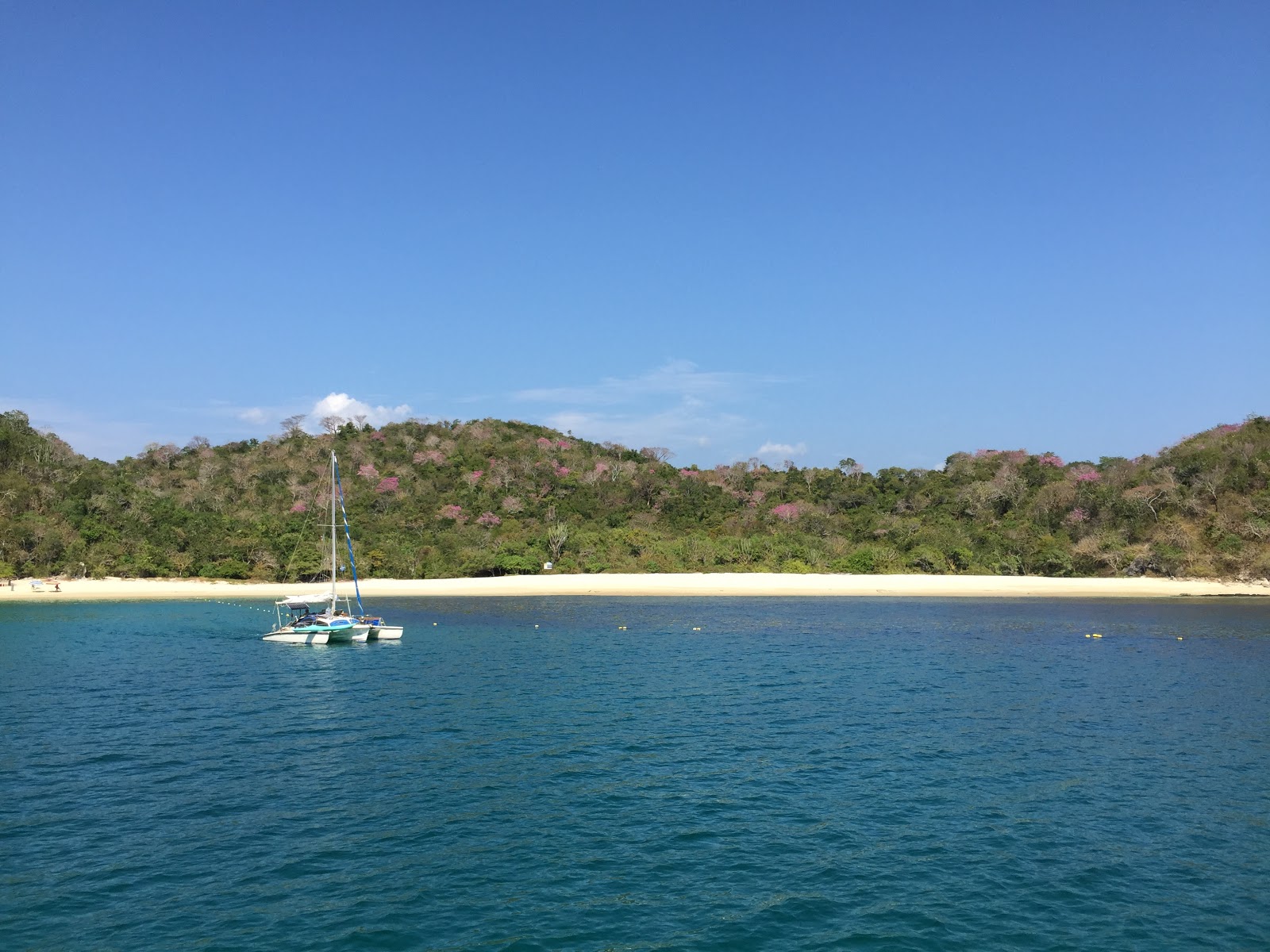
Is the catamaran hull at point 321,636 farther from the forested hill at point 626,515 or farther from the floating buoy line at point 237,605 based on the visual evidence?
the forested hill at point 626,515

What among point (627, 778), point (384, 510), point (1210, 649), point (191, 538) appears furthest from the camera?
point (384, 510)

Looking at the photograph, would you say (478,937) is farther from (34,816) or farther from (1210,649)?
(1210,649)

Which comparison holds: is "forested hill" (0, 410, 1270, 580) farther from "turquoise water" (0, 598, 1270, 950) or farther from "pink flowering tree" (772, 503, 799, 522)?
"turquoise water" (0, 598, 1270, 950)

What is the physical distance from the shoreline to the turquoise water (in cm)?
2982

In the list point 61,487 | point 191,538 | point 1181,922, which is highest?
point 61,487

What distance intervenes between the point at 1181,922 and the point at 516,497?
8074 cm

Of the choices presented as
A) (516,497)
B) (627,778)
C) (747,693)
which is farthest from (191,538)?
(627,778)

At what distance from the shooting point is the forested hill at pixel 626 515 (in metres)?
69.8

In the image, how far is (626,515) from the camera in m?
88.4

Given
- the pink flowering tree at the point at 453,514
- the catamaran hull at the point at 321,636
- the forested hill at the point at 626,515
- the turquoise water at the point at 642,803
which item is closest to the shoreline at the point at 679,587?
the forested hill at the point at 626,515

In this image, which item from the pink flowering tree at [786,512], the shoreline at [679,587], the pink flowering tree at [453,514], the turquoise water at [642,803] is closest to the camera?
the turquoise water at [642,803]

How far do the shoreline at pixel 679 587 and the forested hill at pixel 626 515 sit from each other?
2.47 metres

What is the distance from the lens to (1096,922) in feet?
41.2

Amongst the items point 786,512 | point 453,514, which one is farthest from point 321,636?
point 786,512
